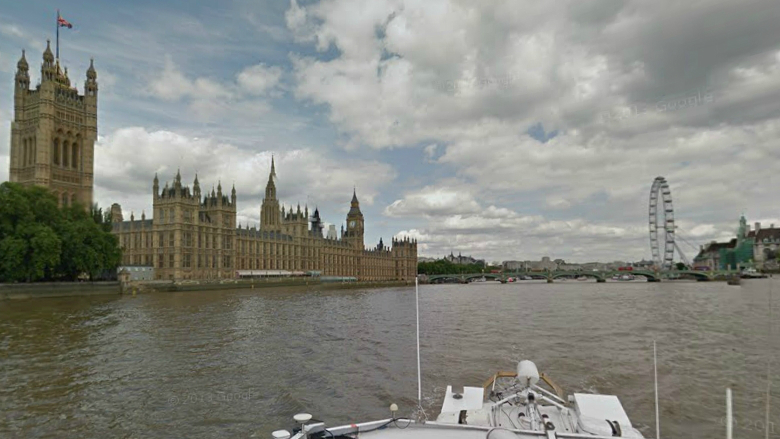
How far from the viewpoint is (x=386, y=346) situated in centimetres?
2403

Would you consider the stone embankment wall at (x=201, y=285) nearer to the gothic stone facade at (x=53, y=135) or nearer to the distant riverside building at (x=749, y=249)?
the gothic stone facade at (x=53, y=135)

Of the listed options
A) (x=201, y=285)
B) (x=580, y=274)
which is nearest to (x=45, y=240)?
(x=201, y=285)

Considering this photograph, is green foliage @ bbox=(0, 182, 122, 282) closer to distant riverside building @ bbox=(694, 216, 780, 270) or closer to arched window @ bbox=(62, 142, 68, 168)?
arched window @ bbox=(62, 142, 68, 168)

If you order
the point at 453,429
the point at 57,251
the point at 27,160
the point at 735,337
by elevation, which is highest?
the point at 27,160

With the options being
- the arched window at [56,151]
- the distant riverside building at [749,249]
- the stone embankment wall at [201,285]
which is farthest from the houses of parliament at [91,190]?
the distant riverside building at [749,249]

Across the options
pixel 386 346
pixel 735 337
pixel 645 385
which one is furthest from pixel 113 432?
pixel 735 337

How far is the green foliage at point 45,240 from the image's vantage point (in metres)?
50.0

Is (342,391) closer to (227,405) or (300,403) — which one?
(300,403)

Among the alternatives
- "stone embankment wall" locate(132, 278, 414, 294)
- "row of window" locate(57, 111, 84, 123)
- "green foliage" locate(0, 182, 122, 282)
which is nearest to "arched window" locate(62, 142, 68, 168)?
"row of window" locate(57, 111, 84, 123)

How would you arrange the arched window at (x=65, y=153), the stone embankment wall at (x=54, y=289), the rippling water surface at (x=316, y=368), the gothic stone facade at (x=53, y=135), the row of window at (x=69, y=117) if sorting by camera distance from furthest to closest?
the arched window at (x=65, y=153) < the row of window at (x=69, y=117) < the gothic stone facade at (x=53, y=135) < the stone embankment wall at (x=54, y=289) < the rippling water surface at (x=316, y=368)

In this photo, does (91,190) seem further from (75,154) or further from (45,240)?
(45,240)

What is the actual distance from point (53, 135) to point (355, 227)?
316 feet

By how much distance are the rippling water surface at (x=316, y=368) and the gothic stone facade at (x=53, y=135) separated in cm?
6129

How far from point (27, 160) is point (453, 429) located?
103 metres
